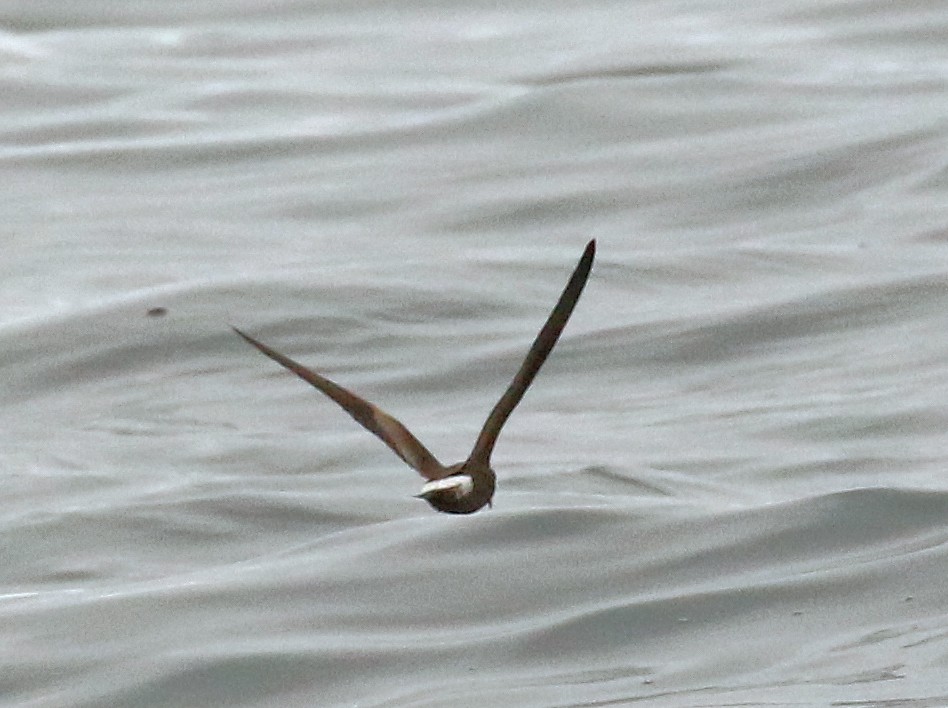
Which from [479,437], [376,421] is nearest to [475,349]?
[376,421]

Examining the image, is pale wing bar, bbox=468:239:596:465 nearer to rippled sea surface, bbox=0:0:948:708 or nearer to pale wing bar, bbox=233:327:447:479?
pale wing bar, bbox=233:327:447:479

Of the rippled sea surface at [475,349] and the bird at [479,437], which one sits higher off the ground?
the bird at [479,437]

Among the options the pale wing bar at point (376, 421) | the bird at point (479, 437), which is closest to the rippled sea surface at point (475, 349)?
the pale wing bar at point (376, 421)

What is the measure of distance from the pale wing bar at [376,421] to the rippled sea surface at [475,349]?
114 inches

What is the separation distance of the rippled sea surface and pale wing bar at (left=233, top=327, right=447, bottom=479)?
2.89 metres

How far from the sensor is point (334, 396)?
4465mm

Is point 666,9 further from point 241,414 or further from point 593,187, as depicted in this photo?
point 241,414

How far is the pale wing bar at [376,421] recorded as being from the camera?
175 inches

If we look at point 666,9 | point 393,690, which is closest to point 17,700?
point 393,690

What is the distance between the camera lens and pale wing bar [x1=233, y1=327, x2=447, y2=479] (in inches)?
175

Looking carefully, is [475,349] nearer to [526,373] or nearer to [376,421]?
[376,421]

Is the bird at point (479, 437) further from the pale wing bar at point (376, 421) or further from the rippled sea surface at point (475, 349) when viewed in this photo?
the rippled sea surface at point (475, 349)

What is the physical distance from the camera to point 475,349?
11773 millimetres

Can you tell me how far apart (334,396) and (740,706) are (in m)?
3.08
